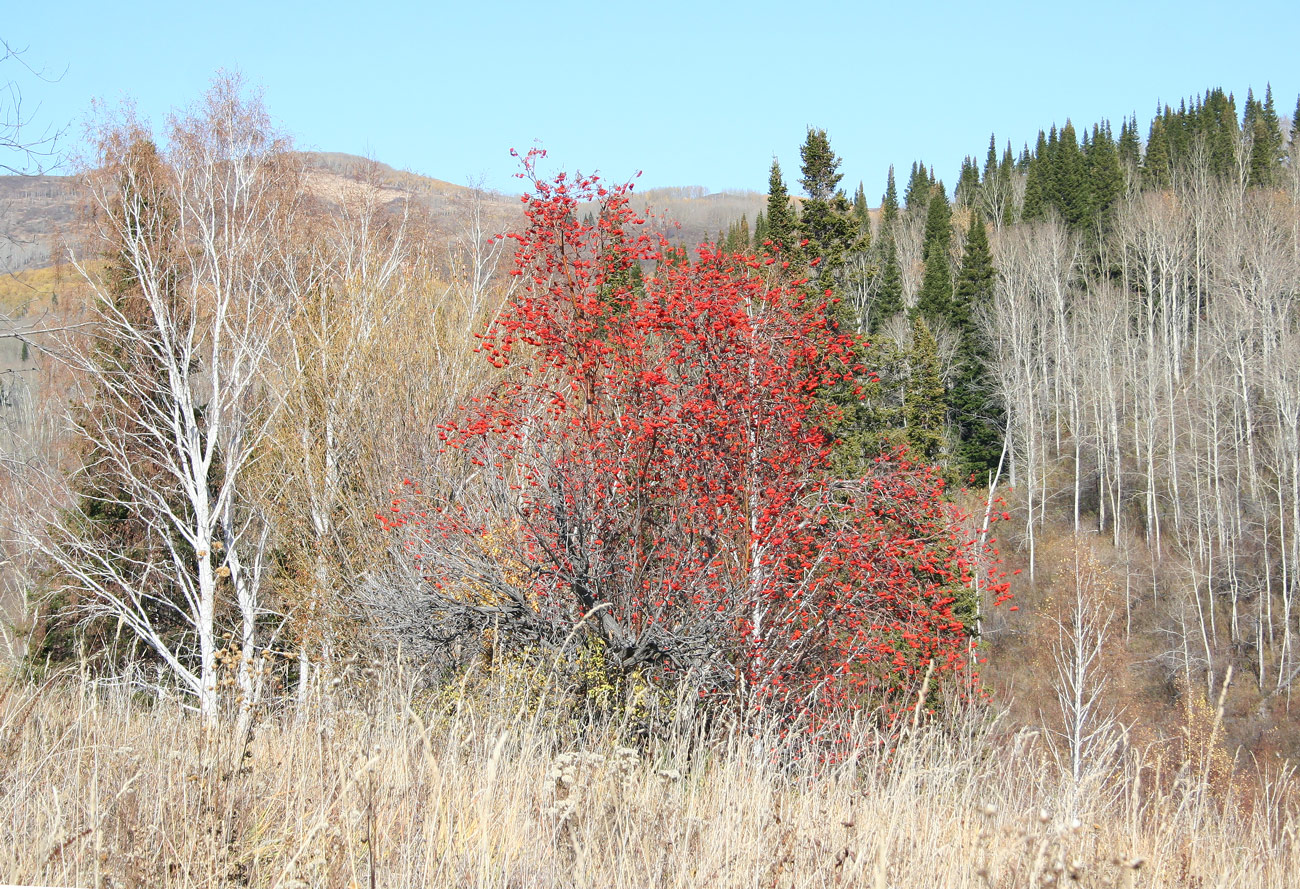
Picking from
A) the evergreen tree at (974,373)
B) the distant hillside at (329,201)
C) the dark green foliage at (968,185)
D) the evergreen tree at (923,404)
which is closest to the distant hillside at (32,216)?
the distant hillside at (329,201)

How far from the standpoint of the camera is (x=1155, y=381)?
1390 inches

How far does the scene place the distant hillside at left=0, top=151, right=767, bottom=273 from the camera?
A: 685 centimetres

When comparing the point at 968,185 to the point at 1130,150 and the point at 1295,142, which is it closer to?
the point at 1130,150

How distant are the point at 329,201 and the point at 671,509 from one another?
16.8 meters

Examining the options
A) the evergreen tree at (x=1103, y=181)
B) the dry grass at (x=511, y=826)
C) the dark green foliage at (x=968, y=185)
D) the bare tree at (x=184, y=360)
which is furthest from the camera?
the dark green foliage at (x=968, y=185)

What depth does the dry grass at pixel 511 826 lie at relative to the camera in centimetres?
246

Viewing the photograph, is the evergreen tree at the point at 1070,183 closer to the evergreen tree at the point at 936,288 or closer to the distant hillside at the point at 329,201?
the evergreen tree at the point at 936,288

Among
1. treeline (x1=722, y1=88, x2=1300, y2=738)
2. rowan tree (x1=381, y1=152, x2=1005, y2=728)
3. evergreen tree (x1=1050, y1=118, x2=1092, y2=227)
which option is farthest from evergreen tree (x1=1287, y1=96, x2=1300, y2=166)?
rowan tree (x1=381, y1=152, x2=1005, y2=728)

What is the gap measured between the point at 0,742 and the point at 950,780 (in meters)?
3.75

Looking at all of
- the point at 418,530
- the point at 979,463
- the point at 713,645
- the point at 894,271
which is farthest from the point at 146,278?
the point at 894,271

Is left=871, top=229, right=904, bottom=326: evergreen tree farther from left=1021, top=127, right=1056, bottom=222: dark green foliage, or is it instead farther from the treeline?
left=1021, top=127, right=1056, bottom=222: dark green foliage

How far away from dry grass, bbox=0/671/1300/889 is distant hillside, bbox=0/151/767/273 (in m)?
4.14

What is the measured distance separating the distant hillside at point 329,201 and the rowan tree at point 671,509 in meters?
Answer: 1.21

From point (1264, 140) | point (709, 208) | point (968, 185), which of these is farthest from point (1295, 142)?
point (709, 208)
